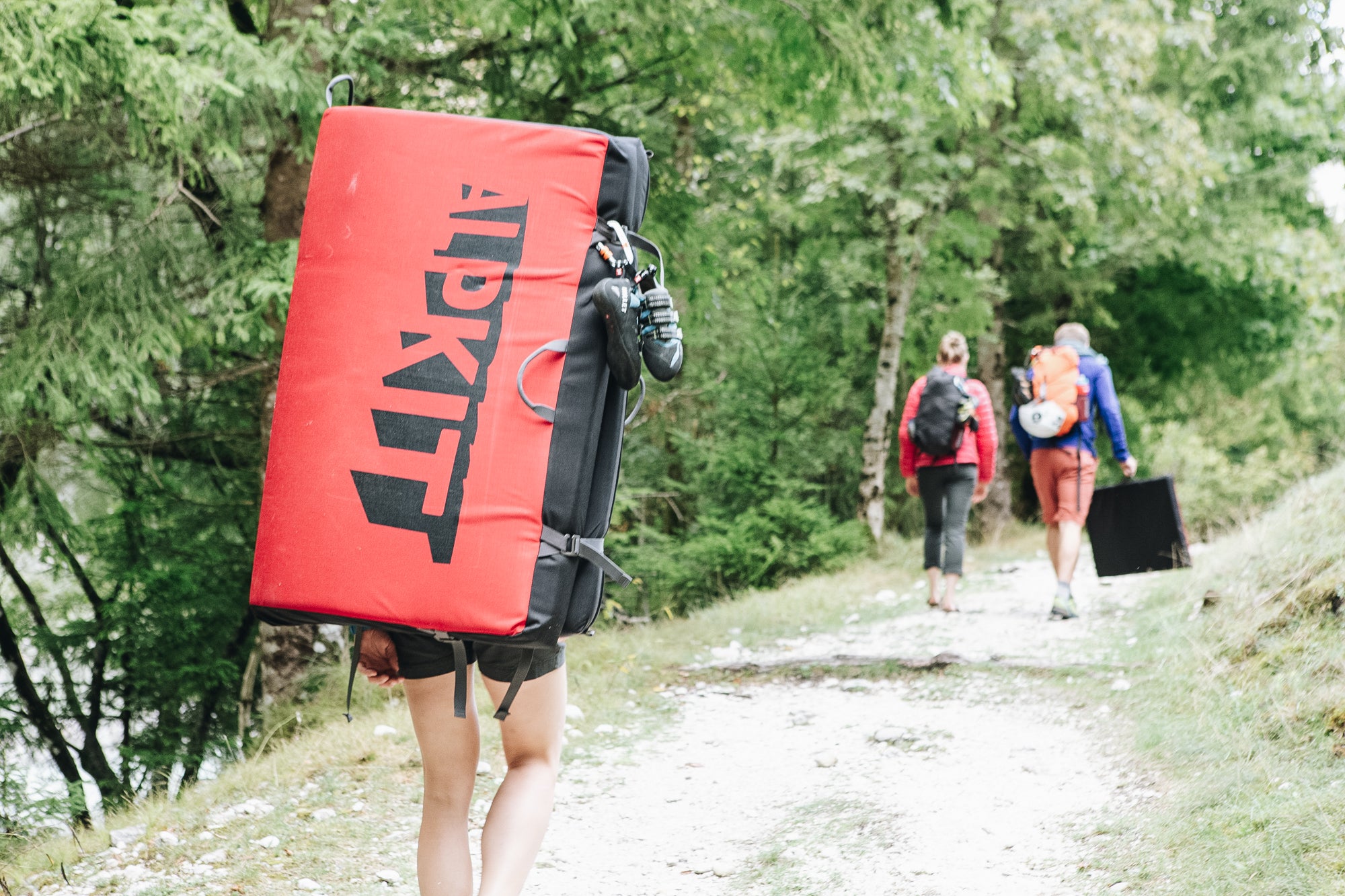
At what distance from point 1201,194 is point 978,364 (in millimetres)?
3553

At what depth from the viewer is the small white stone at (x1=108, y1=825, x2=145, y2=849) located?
4.15 meters

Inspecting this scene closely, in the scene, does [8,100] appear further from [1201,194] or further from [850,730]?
[1201,194]

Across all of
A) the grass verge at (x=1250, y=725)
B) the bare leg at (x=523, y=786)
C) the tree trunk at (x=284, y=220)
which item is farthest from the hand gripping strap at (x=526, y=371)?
the tree trunk at (x=284, y=220)

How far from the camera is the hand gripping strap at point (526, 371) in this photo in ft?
7.36

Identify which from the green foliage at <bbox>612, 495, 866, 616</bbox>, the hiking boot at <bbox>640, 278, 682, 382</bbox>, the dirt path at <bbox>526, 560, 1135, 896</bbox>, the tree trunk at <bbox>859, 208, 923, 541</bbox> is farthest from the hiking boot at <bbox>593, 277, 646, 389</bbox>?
the tree trunk at <bbox>859, 208, 923, 541</bbox>

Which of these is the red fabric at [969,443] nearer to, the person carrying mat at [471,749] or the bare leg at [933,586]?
the bare leg at [933,586]

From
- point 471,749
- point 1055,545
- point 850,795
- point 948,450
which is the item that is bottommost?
point 850,795

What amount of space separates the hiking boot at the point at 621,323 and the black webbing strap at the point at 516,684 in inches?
26.4

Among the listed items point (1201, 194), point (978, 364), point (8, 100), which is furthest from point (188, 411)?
point (1201, 194)

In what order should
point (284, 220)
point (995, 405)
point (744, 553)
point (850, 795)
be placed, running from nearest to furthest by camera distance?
point (850, 795) < point (284, 220) < point (744, 553) < point (995, 405)

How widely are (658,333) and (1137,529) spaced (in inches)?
232

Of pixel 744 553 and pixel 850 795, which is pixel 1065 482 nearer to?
pixel 850 795

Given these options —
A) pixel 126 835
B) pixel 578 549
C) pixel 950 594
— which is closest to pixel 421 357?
pixel 578 549

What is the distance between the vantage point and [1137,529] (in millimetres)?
7207
